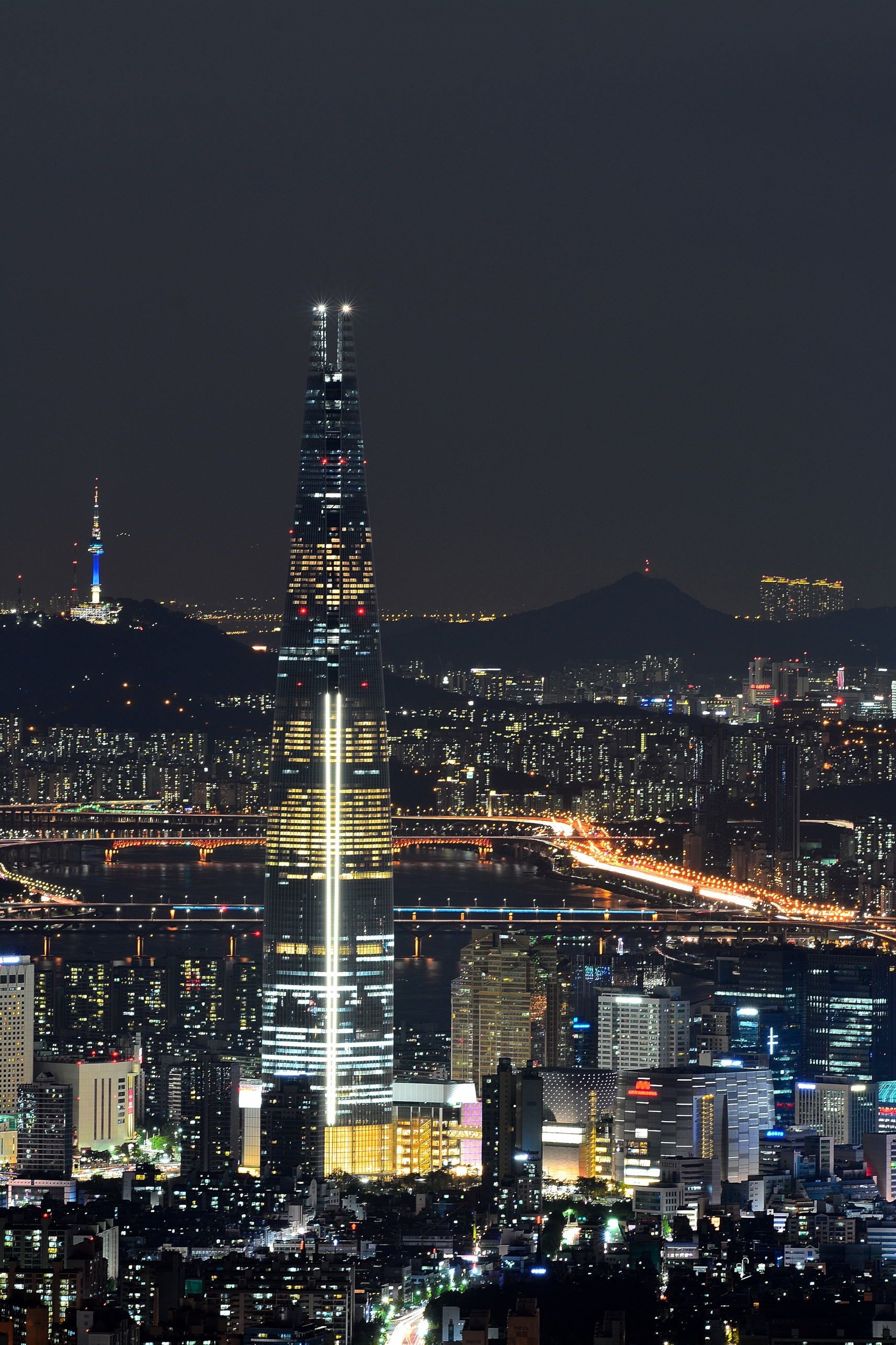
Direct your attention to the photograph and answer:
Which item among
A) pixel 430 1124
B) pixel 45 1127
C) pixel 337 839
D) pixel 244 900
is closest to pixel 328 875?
pixel 337 839

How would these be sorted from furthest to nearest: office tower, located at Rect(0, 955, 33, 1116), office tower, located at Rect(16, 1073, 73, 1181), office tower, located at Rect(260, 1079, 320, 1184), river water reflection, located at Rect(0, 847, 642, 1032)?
river water reflection, located at Rect(0, 847, 642, 1032), office tower, located at Rect(0, 955, 33, 1116), office tower, located at Rect(16, 1073, 73, 1181), office tower, located at Rect(260, 1079, 320, 1184)

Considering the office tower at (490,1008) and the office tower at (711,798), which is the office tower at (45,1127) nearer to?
the office tower at (490,1008)

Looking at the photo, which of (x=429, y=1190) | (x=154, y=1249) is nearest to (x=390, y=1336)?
(x=154, y=1249)

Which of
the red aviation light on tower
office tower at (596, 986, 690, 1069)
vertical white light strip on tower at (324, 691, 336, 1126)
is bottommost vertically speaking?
the red aviation light on tower

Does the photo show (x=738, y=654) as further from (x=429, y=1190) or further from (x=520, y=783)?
(x=429, y=1190)

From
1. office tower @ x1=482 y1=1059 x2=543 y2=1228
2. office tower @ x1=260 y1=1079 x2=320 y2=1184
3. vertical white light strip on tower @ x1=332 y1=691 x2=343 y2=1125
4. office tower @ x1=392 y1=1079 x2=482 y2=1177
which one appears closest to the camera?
office tower @ x1=482 y1=1059 x2=543 y2=1228

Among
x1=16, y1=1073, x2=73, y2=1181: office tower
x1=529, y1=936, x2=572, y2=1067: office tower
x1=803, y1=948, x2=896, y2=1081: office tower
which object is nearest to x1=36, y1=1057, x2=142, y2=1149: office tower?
x1=16, y1=1073, x2=73, y2=1181: office tower

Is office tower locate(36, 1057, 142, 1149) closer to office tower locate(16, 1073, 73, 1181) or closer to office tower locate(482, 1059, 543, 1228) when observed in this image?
office tower locate(16, 1073, 73, 1181)
